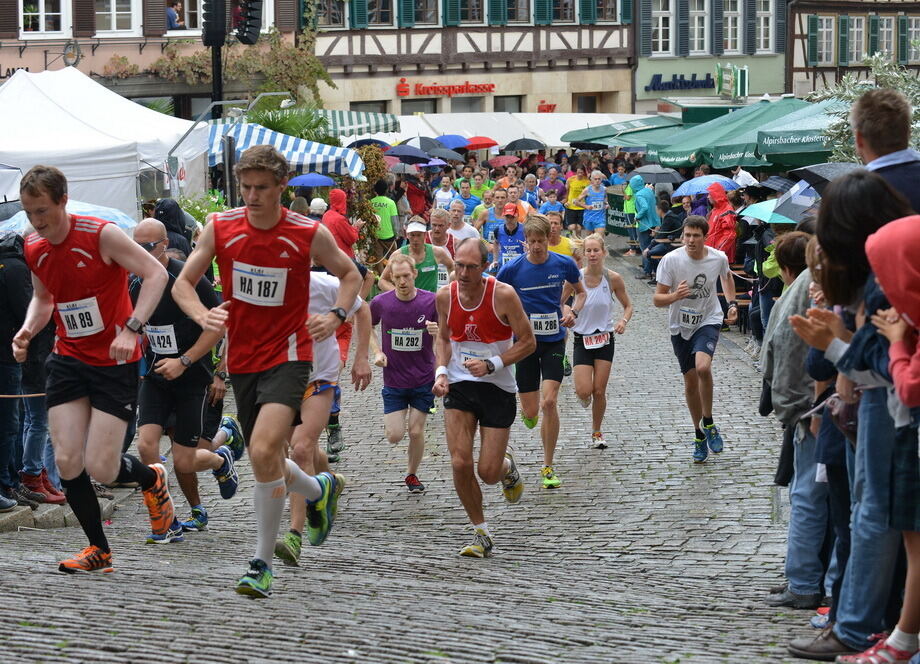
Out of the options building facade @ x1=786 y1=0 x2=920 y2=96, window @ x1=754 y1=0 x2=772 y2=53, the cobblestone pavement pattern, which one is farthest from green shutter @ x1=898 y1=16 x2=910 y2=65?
the cobblestone pavement pattern

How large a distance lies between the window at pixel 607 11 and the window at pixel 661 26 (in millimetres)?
2231

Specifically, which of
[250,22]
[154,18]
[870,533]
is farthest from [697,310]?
[154,18]

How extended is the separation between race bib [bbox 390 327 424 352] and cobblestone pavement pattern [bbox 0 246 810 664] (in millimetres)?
1038

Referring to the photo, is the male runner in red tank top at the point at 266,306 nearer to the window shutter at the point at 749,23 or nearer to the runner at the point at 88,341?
the runner at the point at 88,341

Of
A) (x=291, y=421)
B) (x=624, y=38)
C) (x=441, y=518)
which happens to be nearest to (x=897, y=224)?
(x=291, y=421)

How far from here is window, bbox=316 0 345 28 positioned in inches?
1875

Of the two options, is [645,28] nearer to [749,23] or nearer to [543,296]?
[749,23]

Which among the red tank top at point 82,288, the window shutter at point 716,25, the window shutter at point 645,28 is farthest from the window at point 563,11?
the red tank top at point 82,288

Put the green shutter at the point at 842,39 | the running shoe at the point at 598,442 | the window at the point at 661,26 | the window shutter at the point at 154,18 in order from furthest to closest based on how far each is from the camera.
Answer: the green shutter at the point at 842,39 → the window at the point at 661,26 → the window shutter at the point at 154,18 → the running shoe at the point at 598,442

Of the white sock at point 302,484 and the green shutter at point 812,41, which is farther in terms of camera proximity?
the green shutter at point 812,41

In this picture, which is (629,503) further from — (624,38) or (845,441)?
(624,38)

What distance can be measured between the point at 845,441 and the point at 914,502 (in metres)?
0.86

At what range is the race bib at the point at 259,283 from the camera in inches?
264

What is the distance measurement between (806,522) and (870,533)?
1552 millimetres
